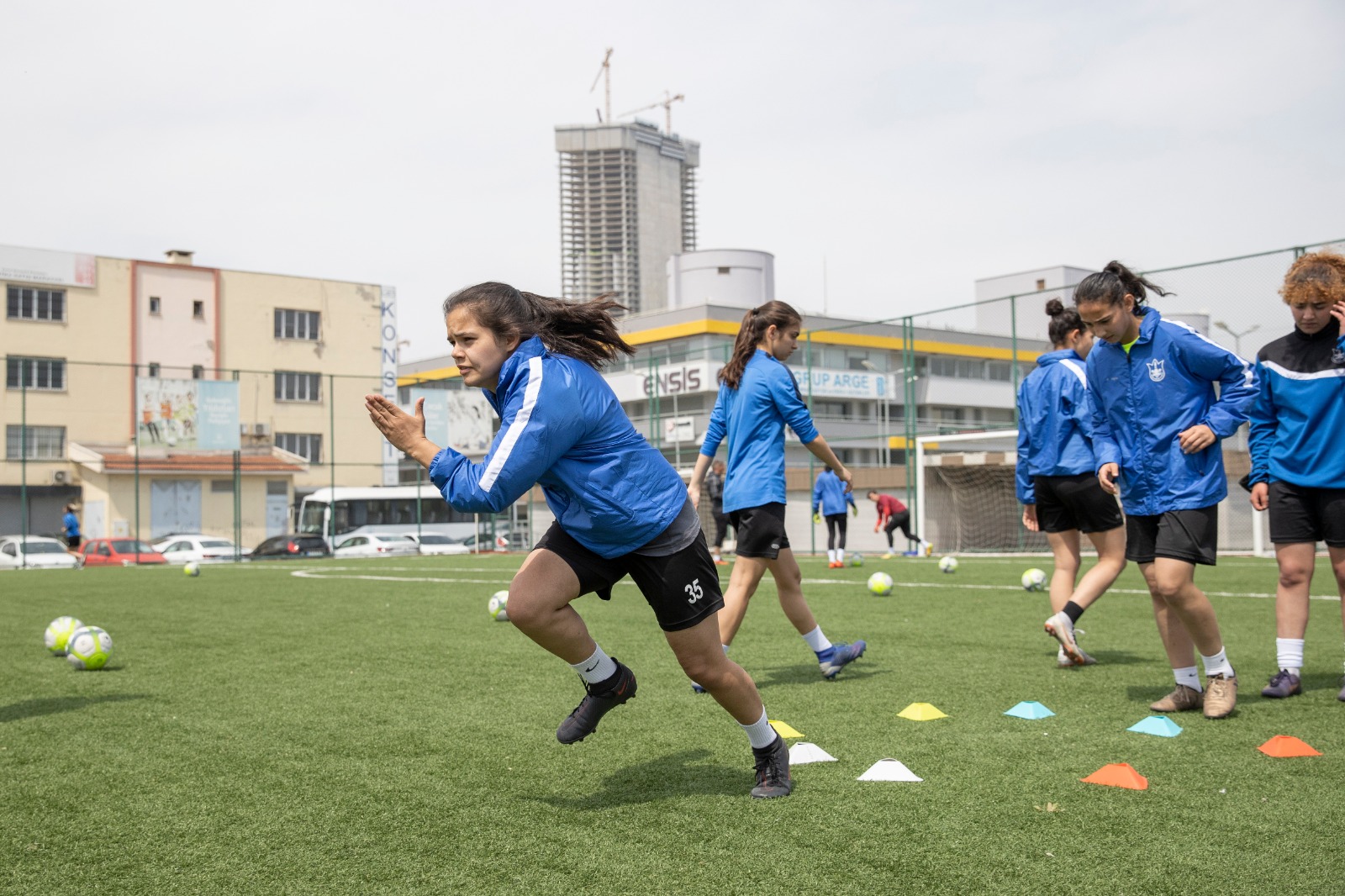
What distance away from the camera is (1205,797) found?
343cm

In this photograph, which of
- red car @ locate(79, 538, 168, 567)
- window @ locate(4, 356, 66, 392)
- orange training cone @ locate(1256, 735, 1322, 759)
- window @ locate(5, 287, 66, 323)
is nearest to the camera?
orange training cone @ locate(1256, 735, 1322, 759)

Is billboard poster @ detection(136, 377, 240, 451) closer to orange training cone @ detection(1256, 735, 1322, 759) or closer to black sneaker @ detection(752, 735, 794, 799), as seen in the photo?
black sneaker @ detection(752, 735, 794, 799)

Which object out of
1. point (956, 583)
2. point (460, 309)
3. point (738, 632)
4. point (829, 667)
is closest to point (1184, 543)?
point (829, 667)

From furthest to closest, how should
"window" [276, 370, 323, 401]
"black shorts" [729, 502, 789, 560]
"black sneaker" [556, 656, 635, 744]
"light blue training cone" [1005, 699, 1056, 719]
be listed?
"window" [276, 370, 323, 401]
"black shorts" [729, 502, 789, 560]
"light blue training cone" [1005, 699, 1056, 719]
"black sneaker" [556, 656, 635, 744]

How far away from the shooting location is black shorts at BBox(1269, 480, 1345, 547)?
506 cm

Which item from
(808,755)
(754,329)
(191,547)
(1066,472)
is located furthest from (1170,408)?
(191,547)

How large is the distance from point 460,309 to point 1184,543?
10.4ft

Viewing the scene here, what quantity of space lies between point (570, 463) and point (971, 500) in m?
27.1

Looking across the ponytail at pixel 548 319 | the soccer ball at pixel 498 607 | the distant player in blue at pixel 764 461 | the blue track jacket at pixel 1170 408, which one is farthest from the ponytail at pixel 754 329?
the soccer ball at pixel 498 607

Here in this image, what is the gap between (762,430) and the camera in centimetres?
579

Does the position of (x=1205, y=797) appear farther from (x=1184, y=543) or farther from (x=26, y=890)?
(x=26, y=890)

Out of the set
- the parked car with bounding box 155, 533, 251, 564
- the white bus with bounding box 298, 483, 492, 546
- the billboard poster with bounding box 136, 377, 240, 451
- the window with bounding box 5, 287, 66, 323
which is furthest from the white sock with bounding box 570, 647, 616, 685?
the window with bounding box 5, 287, 66, 323

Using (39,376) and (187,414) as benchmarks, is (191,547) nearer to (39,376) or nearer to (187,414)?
(187,414)

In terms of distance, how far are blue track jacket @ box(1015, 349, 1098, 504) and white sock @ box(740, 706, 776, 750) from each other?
3339 millimetres
